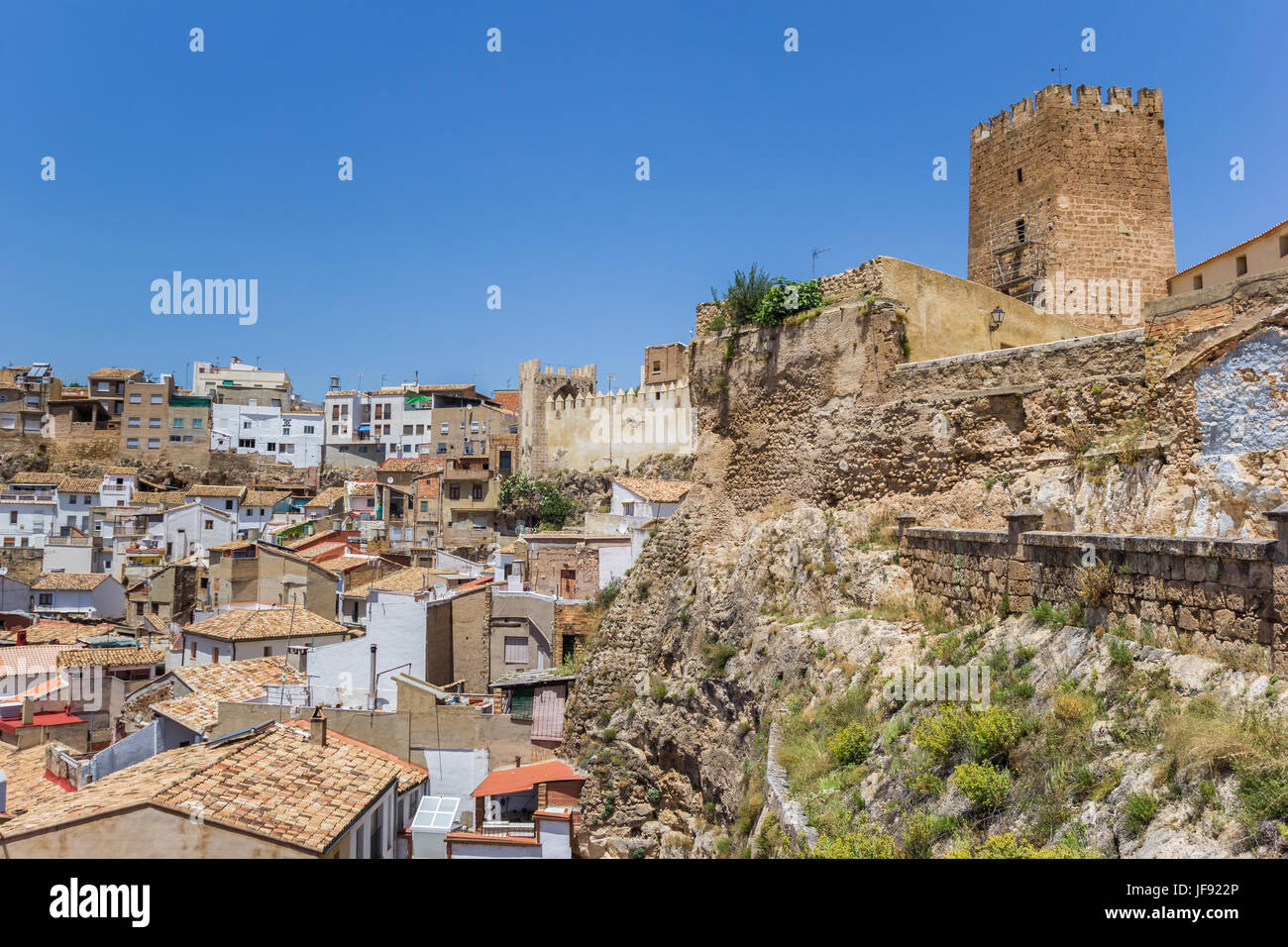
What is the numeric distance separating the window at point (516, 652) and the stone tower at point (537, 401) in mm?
35202

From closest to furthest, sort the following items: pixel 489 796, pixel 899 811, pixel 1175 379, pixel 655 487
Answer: pixel 899 811
pixel 1175 379
pixel 489 796
pixel 655 487

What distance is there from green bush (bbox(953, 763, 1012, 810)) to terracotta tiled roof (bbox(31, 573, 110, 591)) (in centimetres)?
4491

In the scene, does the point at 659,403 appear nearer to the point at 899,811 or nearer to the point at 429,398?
the point at 429,398

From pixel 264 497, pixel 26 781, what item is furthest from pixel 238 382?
pixel 26 781

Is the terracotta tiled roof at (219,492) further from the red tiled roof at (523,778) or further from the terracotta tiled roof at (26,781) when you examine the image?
the red tiled roof at (523,778)

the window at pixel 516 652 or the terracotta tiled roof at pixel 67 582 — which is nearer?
the window at pixel 516 652

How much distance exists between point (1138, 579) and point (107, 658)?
30.7 m

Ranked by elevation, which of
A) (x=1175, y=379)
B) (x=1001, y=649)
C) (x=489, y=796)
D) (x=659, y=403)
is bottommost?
(x=489, y=796)

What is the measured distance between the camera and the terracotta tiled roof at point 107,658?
28125mm

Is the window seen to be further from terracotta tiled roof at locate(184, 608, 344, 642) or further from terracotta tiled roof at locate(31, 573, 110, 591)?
terracotta tiled roof at locate(31, 573, 110, 591)

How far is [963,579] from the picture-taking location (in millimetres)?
9203

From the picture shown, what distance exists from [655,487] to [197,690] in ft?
65.3

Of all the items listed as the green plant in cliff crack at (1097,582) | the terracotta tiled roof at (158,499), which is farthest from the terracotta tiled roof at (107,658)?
the green plant in cliff crack at (1097,582)
